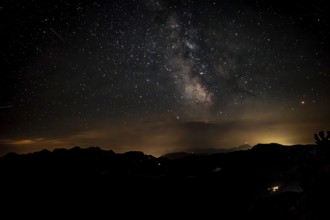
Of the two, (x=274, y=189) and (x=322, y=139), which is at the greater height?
(x=322, y=139)

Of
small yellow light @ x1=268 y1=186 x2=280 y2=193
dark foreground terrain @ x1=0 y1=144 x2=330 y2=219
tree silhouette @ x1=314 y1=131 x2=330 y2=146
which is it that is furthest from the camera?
small yellow light @ x1=268 y1=186 x2=280 y2=193

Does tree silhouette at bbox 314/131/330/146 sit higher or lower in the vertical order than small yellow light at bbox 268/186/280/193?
higher

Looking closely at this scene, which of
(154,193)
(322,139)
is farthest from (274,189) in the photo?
(322,139)

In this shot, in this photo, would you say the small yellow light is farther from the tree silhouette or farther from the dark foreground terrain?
the tree silhouette

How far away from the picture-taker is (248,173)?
32969 mm

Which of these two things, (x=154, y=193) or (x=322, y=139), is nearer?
(x=322, y=139)

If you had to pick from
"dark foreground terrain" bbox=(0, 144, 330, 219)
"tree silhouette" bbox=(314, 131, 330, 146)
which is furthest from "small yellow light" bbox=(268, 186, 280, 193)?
"tree silhouette" bbox=(314, 131, 330, 146)

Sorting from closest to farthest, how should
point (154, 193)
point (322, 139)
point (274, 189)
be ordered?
1. point (322, 139)
2. point (154, 193)
3. point (274, 189)

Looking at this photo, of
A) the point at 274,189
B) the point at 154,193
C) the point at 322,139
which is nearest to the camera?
the point at 322,139

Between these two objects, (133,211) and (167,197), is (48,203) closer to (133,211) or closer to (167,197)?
(133,211)

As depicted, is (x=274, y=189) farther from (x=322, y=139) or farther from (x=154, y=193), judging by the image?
(x=322, y=139)

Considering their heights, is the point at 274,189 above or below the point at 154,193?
below

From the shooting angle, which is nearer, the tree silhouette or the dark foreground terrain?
the tree silhouette

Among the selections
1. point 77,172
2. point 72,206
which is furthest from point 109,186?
point 77,172
